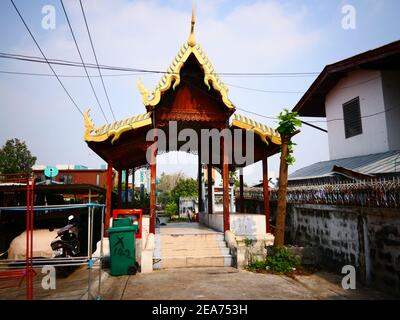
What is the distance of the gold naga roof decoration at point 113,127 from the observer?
9500 mm

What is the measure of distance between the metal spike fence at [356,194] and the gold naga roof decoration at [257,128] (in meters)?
2.20

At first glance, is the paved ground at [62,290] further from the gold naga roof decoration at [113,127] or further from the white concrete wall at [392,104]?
the white concrete wall at [392,104]

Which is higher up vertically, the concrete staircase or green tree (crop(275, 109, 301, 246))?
green tree (crop(275, 109, 301, 246))

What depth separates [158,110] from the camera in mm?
10000

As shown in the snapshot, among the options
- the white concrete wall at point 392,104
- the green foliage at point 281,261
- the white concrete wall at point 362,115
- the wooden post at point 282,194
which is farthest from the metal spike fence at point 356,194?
the white concrete wall at point 392,104

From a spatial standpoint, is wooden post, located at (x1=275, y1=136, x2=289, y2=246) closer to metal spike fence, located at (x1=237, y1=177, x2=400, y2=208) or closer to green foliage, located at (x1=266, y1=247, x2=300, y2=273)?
green foliage, located at (x1=266, y1=247, x2=300, y2=273)

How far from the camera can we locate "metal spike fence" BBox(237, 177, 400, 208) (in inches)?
249

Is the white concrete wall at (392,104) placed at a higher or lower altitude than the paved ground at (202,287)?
higher

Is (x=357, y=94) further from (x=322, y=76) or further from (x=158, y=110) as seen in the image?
(x=158, y=110)

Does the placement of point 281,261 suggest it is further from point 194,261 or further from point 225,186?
point 225,186

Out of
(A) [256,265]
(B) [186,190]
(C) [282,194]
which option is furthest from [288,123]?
(B) [186,190]

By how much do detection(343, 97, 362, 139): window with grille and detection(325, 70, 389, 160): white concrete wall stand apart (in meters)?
0.19

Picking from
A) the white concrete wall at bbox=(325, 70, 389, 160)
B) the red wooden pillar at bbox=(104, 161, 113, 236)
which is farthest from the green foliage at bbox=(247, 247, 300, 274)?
the white concrete wall at bbox=(325, 70, 389, 160)
